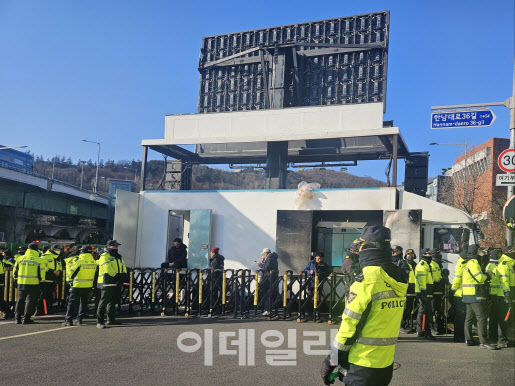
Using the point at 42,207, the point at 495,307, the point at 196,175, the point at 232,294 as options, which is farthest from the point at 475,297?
the point at 196,175

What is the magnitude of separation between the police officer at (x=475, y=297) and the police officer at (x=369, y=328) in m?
6.10

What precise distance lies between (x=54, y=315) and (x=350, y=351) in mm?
10967

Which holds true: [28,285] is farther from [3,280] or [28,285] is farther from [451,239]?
[451,239]

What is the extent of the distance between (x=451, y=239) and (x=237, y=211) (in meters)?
7.80

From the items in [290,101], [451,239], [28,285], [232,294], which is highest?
[290,101]

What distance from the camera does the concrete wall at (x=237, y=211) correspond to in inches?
666

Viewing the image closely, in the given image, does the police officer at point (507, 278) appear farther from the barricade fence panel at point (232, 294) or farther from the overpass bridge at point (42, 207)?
the overpass bridge at point (42, 207)

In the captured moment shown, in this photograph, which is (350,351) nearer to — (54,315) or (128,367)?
(128,367)

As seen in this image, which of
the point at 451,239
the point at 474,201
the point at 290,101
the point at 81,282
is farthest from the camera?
the point at 474,201

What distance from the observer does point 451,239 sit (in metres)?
15.4

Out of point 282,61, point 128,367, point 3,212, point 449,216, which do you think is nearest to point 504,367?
point 128,367

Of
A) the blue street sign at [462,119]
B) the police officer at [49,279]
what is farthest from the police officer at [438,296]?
the police officer at [49,279]

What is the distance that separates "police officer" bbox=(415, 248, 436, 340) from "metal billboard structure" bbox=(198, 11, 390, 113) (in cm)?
1570

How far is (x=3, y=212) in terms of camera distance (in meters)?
38.9
